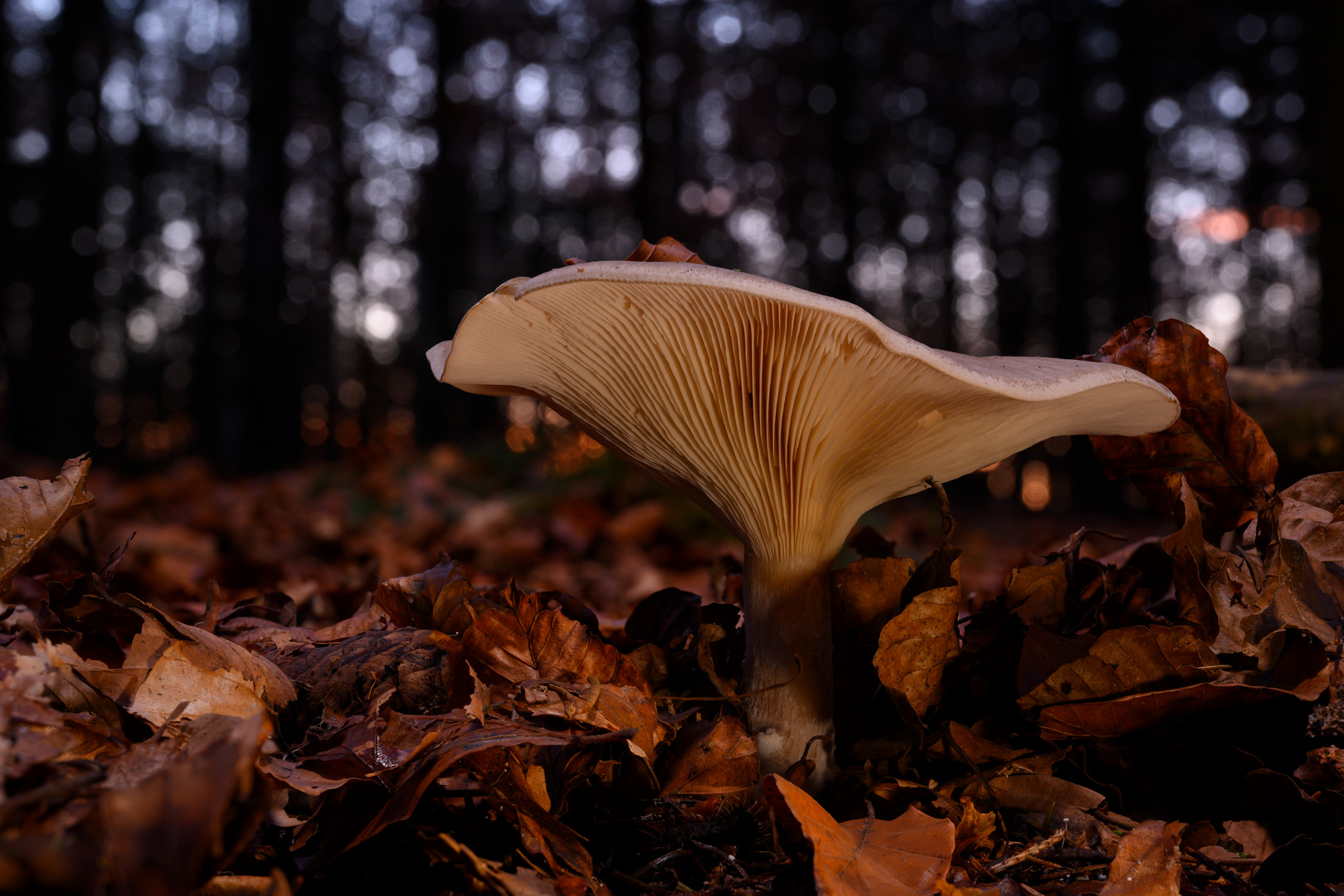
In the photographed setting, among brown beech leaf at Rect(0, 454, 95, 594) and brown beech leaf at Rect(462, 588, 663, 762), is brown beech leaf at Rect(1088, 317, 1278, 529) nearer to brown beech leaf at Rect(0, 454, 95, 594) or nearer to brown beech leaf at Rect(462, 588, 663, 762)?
brown beech leaf at Rect(462, 588, 663, 762)

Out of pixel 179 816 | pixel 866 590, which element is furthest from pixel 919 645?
pixel 179 816

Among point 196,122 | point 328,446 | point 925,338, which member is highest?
point 196,122

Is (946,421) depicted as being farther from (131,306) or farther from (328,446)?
(131,306)

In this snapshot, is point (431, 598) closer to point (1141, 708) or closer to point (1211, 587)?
point (1141, 708)

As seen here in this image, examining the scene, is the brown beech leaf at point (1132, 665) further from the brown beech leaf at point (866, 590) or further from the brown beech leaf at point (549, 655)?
the brown beech leaf at point (549, 655)

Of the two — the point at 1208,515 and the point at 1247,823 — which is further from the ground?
the point at 1208,515

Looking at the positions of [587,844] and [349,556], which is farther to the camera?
[349,556]

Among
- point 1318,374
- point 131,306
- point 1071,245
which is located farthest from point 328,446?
point 1318,374
